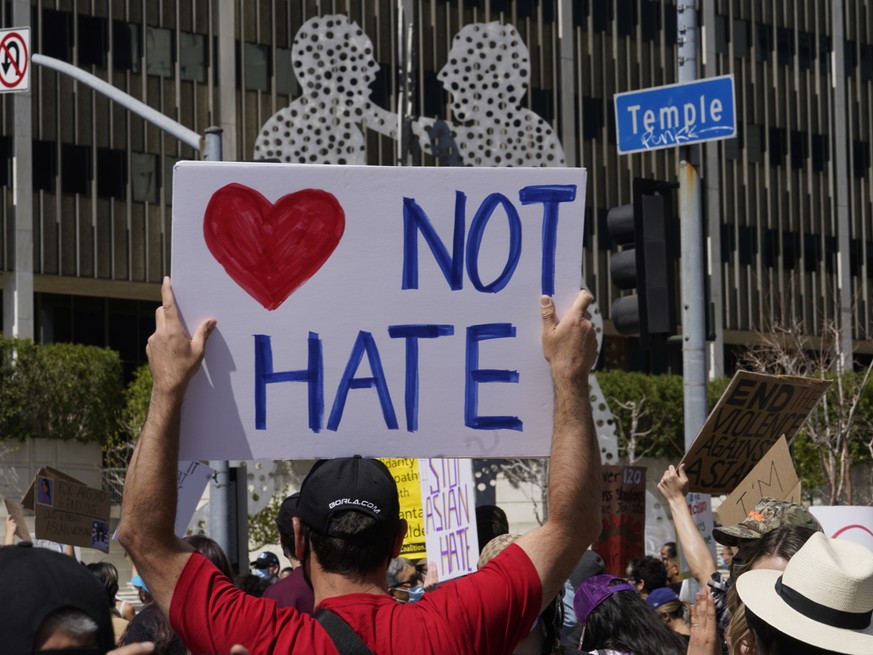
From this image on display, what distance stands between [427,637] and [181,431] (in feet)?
2.32

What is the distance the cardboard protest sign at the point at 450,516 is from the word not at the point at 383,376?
4.33 m

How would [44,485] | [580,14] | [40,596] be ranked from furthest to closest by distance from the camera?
[580,14]
[44,485]
[40,596]

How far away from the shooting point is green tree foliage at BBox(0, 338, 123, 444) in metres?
36.1

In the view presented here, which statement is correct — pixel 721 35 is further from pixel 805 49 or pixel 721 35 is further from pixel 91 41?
pixel 91 41

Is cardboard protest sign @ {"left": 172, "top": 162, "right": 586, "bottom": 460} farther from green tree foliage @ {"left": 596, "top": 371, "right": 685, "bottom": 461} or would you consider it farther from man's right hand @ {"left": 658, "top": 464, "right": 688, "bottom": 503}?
green tree foliage @ {"left": 596, "top": 371, "right": 685, "bottom": 461}

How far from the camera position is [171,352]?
324 centimetres

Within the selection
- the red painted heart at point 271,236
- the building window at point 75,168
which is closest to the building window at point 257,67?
the building window at point 75,168

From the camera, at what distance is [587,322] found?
3369 mm

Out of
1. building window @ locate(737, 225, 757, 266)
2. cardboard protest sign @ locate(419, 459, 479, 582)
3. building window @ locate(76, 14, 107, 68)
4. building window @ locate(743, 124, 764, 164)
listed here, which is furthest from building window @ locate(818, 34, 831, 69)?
cardboard protest sign @ locate(419, 459, 479, 582)

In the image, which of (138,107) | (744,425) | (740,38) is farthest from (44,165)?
(744,425)

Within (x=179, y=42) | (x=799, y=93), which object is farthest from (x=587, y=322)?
(x=799, y=93)

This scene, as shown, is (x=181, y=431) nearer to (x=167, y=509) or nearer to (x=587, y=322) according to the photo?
(x=167, y=509)

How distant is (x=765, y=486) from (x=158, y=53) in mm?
35760

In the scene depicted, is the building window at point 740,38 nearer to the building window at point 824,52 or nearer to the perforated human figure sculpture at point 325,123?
the building window at point 824,52
